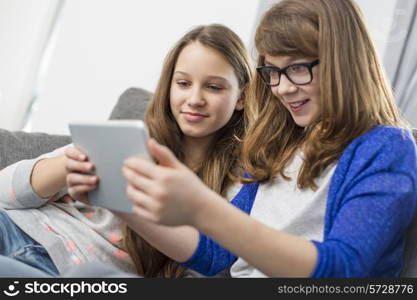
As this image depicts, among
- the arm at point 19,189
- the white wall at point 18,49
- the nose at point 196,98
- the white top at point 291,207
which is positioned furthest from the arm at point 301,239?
the white wall at point 18,49

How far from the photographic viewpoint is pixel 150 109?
1.80 metres

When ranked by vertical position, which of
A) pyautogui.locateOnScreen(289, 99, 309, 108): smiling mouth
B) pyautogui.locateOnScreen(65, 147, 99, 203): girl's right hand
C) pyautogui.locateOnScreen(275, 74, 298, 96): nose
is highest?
pyautogui.locateOnScreen(275, 74, 298, 96): nose

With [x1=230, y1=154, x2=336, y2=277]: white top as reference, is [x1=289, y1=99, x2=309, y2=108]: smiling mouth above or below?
above

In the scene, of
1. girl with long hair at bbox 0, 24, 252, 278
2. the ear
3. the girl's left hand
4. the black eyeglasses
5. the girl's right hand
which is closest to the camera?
the girl's left hand

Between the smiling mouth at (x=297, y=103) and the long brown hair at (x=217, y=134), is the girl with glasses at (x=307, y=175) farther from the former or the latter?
the long brown hair at (x=217, y=134)

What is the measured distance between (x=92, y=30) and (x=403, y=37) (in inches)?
81.2

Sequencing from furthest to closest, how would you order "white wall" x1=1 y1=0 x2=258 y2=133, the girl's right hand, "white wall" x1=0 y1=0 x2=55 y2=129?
"white wall" x1=1 y1=0 x2=258 y2=133 < "white wall" x1=0 y1=0 x2=55 y2=129 < the girl's right hand

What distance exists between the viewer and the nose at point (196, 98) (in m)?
1.62

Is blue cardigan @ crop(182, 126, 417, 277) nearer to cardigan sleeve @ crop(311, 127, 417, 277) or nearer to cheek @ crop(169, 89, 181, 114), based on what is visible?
cardigan sleeve @ crop(311, 127, 417, 277)

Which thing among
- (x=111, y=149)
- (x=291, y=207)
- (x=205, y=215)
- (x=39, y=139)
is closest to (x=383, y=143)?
(x=291, y=207)

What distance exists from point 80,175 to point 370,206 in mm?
583

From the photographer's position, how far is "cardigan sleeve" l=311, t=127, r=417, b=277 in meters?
1.08

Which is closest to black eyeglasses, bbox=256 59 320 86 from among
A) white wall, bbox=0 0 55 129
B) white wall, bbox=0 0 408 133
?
white wall, bbox=0 0 408 133

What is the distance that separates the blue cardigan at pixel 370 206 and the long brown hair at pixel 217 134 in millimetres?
502
